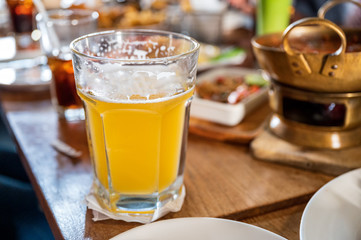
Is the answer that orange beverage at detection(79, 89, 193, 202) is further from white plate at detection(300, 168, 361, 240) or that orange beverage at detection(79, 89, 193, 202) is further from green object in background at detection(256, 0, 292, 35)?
green object in background at detection(256, 0, 292, 35)

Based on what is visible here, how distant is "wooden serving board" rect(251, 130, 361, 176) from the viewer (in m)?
0.76

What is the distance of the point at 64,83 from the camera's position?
3.34 feet

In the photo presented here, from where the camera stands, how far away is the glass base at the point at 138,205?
0.62 metres

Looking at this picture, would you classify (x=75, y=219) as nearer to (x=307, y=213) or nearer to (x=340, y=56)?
(x=307, y=213)

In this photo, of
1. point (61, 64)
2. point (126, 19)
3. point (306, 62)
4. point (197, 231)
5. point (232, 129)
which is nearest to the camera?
point (197, 231)

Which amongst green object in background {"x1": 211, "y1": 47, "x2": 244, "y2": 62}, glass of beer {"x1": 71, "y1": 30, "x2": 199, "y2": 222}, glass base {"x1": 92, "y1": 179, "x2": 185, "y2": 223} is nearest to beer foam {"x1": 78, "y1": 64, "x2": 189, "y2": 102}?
glass of beer {"x1": 71, "y1": 30, "x2": 199, "y2": 222}

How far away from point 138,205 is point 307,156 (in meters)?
0.35

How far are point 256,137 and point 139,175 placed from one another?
327mm

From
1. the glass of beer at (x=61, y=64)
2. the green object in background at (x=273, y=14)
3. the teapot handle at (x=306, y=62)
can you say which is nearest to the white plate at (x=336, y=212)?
the teapot handle at (x=306, y=62)

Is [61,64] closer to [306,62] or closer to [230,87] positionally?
[230,87]

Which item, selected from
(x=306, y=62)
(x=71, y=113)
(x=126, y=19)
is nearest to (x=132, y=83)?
(x=306, y=62)

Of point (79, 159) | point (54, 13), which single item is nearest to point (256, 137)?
point (79, 159)

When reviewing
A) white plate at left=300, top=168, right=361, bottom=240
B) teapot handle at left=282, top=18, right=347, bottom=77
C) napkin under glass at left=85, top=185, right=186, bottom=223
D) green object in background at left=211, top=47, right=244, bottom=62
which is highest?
teapot handle at left=282, top=18, right=347, bottom=77

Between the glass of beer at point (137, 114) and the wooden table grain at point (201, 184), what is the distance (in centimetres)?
4
